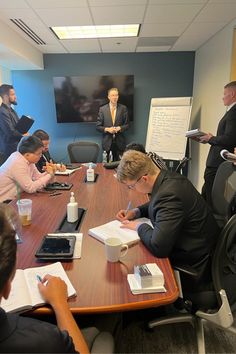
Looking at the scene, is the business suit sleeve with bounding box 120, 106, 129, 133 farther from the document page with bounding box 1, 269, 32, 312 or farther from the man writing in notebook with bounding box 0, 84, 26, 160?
the document page with bounding box 1, 269, 32, 312

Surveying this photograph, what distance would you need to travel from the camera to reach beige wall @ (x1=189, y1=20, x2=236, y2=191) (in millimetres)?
3521

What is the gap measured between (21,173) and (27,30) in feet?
7.58

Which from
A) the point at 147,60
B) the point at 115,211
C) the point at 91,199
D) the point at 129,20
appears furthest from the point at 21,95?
the point at 115,211

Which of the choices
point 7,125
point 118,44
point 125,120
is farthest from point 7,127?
point 118,44

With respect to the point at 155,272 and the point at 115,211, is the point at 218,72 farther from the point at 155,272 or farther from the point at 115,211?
the point at 155,272

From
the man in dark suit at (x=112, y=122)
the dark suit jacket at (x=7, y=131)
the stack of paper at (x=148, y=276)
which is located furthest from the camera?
the man in dark suit at (x=112, y=122)

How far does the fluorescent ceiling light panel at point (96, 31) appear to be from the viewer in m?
3.58

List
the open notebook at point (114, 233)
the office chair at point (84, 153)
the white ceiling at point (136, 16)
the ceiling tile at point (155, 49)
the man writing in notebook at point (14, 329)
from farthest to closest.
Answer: the ceiling tile at point (155, 49) → the office chair at point (84, 153) → the white ceiling at point (136, 16) → the open notebook at point (114, 233) → the man writing in notebook at point (14, 329)

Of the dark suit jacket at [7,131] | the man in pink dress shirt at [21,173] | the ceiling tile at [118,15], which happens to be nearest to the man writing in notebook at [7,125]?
the dark suit jacket at [7,131]

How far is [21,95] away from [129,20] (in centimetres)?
293

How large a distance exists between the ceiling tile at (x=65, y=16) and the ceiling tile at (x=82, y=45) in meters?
0.92

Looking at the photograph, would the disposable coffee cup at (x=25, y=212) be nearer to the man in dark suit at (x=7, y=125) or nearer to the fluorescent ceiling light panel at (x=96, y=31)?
the man in dark suit at (x=7, y=125)

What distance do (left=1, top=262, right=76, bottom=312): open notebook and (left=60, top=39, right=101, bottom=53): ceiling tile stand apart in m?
3.84

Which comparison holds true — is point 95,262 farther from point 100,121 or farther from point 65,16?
point 100,121
